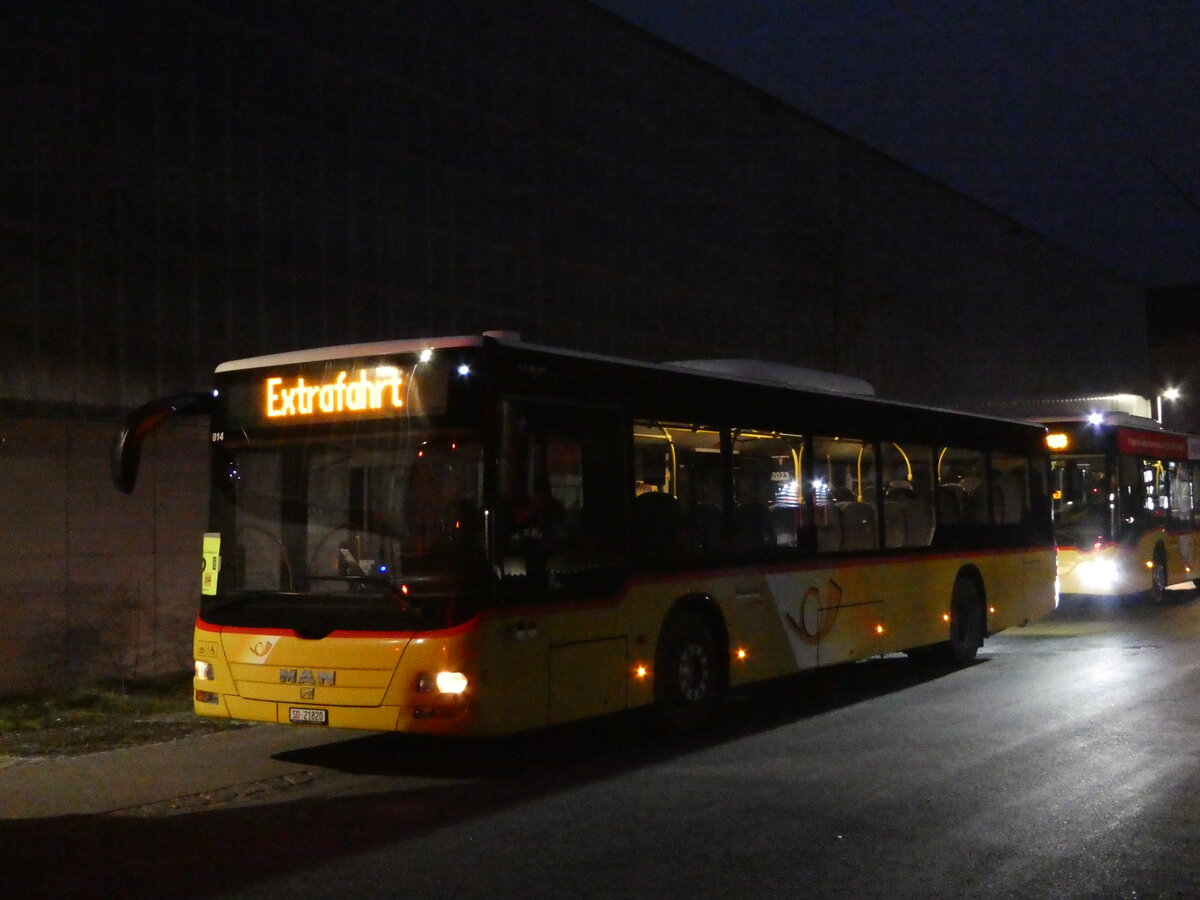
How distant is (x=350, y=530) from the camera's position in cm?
927

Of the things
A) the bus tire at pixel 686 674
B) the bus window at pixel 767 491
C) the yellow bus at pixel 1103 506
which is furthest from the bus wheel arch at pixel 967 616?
the yellow bus at pixel 1103 506

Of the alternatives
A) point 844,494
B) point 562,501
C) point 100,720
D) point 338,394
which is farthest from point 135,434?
point 844,494

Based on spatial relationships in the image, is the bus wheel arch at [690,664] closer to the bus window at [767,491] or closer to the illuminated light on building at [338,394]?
the bus window at [767,491]

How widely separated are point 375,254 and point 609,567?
8977 mm

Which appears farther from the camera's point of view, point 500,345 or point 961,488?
point 961,488

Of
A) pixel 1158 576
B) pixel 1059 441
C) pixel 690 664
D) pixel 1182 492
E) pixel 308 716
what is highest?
pixel 1059 441

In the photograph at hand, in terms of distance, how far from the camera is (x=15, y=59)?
1356 cm

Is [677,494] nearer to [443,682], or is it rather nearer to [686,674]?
[686,674]

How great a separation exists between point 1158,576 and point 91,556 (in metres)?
17.3

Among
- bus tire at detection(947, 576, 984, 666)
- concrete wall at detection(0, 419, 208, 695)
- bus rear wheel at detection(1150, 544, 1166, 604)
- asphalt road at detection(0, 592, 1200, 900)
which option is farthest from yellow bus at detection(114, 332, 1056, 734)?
bus rear wheel at detection(1150, 544, 1166, 604)

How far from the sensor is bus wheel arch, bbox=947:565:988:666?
50.1 ft

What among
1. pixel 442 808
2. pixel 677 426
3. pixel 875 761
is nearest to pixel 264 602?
pixel 442 808

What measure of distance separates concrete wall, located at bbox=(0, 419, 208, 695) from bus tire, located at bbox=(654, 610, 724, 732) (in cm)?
648

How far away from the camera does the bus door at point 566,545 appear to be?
9133mm
